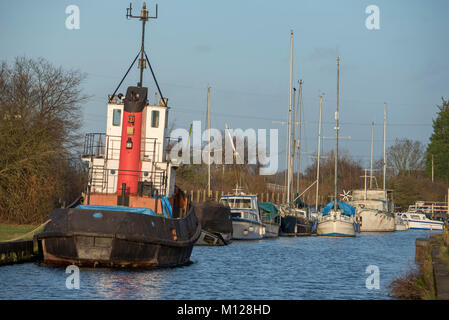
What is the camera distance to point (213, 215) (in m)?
39.9

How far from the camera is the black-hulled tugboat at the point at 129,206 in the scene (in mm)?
21406

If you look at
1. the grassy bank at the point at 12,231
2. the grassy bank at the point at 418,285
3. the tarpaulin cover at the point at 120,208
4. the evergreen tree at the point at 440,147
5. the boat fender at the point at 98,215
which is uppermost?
the evergreen tree at the point at 440,147

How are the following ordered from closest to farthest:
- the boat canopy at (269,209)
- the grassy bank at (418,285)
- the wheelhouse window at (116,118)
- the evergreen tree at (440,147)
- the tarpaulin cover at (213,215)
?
1. the grassy bank at (418,285)
2. the wheelhouse window at (116,118)
3. the tarpaulin cover at (213,215)
4. the boat canopy at (269,209)
5. the evergreen tree at (440,147)

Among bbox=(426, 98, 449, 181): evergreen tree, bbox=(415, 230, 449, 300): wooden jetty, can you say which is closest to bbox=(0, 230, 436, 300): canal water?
bbox=(415, 230, 449, 300): wooden jetty

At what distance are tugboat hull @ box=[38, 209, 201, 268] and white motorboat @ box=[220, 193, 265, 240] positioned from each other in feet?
74.9

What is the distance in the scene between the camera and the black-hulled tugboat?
2141 cm

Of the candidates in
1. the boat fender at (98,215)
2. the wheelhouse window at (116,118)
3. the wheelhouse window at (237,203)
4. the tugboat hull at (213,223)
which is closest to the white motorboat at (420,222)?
the wheelhouse window at (237,203)

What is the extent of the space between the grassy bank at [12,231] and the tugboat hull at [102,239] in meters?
4.51

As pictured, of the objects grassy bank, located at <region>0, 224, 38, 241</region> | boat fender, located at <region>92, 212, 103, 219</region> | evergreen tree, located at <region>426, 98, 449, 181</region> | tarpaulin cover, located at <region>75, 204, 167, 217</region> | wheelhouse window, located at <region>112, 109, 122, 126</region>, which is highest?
evergreen tree, located at <region>426, 98, 449, 181</region>

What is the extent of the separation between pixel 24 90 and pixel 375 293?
26718mm

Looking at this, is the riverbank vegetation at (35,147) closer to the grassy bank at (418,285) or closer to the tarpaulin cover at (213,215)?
the tarpaulin cover at (213,215)

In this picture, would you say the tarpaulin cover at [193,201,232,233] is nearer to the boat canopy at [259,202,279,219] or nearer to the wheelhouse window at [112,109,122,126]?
the boat canopy at [259,202,279,219]
